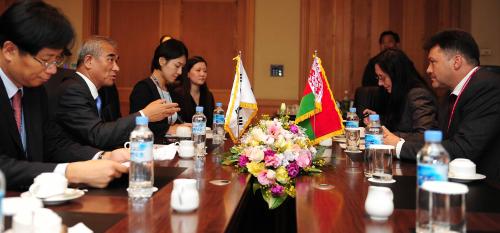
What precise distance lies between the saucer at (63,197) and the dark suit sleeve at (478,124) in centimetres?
166

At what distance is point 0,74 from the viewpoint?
74.4 inches

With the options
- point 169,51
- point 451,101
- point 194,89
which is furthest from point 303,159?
point 194,89

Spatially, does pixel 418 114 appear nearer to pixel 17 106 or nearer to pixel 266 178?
pixel 266 178

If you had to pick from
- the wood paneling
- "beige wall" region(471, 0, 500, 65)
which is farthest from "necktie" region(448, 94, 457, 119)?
"beige wall" region(471, 0, 500, 65)

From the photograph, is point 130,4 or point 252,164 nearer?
point 252,164

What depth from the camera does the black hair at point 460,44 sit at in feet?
8.58

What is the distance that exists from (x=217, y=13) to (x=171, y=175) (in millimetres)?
4659

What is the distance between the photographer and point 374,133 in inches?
96.9

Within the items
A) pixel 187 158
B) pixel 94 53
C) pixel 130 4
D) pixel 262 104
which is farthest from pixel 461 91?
pixel 130 4

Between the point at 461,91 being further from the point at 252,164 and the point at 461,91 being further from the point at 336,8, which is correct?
the point at 336,8

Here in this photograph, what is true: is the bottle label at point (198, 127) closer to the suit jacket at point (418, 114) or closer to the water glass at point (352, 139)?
the water glass at point (352, 139)

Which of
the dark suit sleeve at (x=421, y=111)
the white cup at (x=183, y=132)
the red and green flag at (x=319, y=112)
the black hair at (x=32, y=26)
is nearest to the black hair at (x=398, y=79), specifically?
the dark suit sleeve at (x=421, y=111)

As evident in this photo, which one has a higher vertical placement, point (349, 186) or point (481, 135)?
point (481, 135)

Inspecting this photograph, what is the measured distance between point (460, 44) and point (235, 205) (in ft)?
5.54
